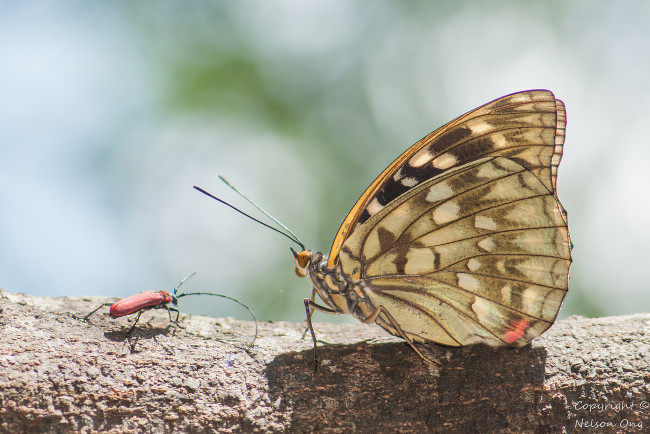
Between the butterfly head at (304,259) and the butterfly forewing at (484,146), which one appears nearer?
the butterfly forewing at (484,146)

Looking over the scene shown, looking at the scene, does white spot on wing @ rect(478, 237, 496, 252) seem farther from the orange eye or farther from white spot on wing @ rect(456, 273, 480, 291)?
the orange eye

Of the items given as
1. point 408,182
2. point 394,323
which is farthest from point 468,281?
point 408,182

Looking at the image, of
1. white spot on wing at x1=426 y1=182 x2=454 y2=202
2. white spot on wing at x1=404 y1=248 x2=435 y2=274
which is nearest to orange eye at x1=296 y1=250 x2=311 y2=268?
white spot on wing at x1=404 y1=248 x2=435 y2=274

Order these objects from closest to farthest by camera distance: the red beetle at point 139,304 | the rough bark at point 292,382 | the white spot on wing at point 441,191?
1. the rough bark at point 292,382
2. the red beetle at point 139,304
3. the white spot on wing at point 441,191

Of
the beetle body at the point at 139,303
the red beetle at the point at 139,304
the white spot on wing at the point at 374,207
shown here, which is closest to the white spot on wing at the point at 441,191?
the white spot on wing at the point at 374,207

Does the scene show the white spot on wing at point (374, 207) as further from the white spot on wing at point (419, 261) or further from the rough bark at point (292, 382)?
the rough bark at point (292, 382)

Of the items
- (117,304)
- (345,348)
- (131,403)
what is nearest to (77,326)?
(117,304)

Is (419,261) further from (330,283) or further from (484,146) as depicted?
(484,146)
